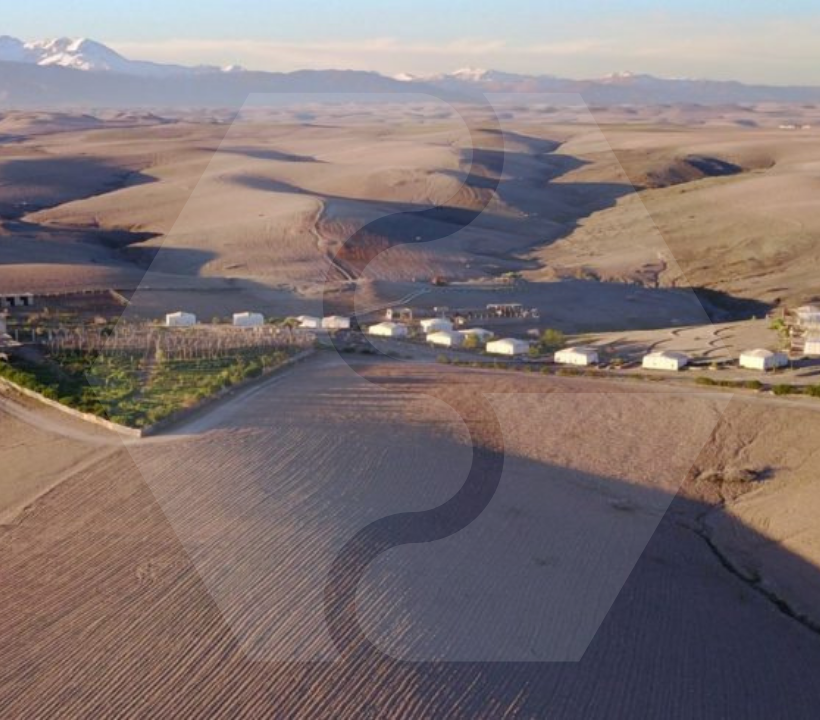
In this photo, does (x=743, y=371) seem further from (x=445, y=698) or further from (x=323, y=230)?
(x=323, y=230)

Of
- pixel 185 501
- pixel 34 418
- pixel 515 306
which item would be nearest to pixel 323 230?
pixel 515 306

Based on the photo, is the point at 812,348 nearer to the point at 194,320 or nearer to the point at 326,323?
the point at 326,323

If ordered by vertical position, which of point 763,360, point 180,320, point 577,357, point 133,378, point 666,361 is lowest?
point 180,320

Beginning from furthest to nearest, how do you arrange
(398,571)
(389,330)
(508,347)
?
(389,330)
(508,347)
(398,571)

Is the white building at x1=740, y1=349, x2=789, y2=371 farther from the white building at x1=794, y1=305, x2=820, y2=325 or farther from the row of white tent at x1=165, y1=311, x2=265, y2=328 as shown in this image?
the row of white tent at x1=165, y1=311, x2=265, y2=328

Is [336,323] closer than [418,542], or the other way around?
[418,542]

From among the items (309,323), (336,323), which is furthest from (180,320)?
(336,323)

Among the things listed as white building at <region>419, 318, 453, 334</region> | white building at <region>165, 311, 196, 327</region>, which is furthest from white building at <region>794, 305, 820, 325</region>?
white building at <region>165, 311, 196, 327</region>

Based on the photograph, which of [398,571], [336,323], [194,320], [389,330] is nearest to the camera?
[398,571]
